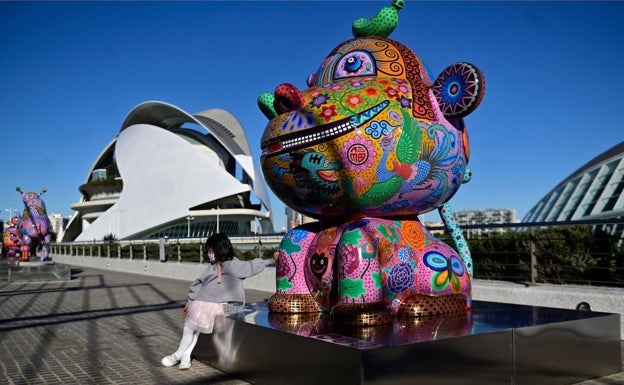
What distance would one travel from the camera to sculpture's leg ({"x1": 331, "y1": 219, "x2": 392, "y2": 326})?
4.00 meters

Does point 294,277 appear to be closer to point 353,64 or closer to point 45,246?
point 353,64

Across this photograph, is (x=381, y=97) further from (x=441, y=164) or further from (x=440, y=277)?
(x=440, y=277)

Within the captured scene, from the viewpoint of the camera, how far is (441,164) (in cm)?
446

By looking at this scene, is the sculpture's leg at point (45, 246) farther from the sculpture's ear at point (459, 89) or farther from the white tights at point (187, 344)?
the sculpture's ear at point (459, 89)

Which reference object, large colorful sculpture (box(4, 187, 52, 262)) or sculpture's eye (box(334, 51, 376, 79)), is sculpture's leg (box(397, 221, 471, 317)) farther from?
large colorful sculpture (box(4, 187, 52, 262))

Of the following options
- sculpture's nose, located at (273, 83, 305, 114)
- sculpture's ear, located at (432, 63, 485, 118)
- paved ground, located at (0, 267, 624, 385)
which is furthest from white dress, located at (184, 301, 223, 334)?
sculpture's ear, located at (432, 63, 485, 118)

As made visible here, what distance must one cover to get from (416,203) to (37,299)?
989 cm

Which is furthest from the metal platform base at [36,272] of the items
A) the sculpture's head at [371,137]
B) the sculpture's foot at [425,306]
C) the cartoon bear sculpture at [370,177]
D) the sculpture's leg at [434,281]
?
the sculpture's foot at [425,306]

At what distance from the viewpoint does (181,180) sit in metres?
46.2

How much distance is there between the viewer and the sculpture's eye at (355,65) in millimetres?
4641

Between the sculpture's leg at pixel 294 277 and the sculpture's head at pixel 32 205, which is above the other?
the sculpture's head at pixel 32 205

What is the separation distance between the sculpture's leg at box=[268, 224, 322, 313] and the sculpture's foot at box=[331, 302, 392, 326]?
64 cm

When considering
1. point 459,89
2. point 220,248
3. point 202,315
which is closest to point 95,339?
point 202,315

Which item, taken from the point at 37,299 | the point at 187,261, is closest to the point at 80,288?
the point at 37,299
